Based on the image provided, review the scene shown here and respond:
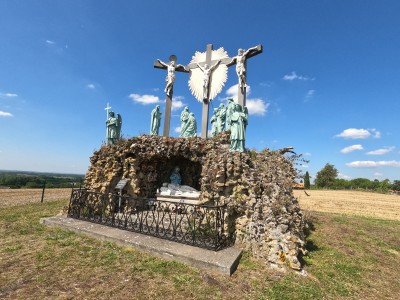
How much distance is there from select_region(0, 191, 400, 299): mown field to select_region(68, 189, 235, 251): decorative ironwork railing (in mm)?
999

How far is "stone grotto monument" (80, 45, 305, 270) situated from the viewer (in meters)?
6.50

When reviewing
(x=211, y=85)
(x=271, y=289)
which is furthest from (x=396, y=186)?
(x=271, y=289)

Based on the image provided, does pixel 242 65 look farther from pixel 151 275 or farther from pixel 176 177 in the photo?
pixel 151 275

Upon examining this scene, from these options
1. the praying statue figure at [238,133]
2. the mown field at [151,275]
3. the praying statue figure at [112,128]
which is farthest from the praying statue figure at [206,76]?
the mown field at [151,275]

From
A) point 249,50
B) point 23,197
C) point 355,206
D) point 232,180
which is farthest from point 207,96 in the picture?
point 355,206

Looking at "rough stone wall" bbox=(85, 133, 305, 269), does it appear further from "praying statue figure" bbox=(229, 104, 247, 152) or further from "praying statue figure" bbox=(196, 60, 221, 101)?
"praying statue figure" bbox=(196, 60, 221, 101)

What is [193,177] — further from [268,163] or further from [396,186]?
[396,186]

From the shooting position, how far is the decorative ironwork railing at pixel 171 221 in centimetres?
662

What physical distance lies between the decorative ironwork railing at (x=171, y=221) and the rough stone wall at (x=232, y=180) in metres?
0.57

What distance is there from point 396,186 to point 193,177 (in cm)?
7392

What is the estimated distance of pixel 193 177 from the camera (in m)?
12.3

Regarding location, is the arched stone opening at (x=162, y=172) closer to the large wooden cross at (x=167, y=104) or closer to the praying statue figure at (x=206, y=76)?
the large wooden cross at (x=167, y=104)

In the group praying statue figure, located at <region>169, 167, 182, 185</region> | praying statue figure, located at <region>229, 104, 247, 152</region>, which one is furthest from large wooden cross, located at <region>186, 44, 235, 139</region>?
praying statue figure, located at <region>229, 104, 247, 152</region>

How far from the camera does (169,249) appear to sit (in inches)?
240
